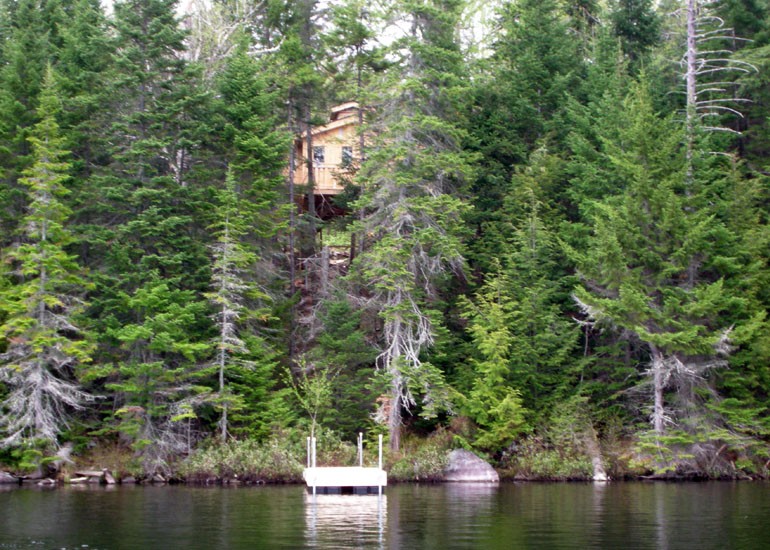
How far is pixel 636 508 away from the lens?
25.3 metres

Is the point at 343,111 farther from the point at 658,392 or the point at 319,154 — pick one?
the point at 658,392

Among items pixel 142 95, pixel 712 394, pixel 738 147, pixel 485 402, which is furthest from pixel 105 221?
pixel 738 147

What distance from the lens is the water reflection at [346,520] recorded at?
1939 cm

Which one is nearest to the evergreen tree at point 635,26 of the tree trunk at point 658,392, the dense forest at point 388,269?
the dense forest at point 388,269

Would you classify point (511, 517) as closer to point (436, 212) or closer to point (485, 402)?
point (485, 402)

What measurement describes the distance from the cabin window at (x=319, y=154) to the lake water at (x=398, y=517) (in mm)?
23230

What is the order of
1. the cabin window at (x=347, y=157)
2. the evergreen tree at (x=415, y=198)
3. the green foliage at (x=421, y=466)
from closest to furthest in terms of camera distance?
the green foliage at (x=421, y=466) → the evergreen tree at (x=415, y=198) → the cabin window at (x=347, y=157)

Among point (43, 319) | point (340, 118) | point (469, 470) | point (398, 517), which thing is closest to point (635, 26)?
point (340, 118)

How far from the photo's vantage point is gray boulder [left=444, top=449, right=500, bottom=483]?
35.1 m

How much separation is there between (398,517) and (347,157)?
86.1 ft

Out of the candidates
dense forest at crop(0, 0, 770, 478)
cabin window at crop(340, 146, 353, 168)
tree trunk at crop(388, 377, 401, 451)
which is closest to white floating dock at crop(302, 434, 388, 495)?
dense forest at crop(0, 0, 770, 478)

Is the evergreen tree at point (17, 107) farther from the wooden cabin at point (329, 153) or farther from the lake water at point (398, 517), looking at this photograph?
the wooden cabin at point (329, 153)

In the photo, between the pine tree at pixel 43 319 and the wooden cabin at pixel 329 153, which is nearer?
the pine tree at pixel 43 319

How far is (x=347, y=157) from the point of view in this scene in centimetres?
4684
